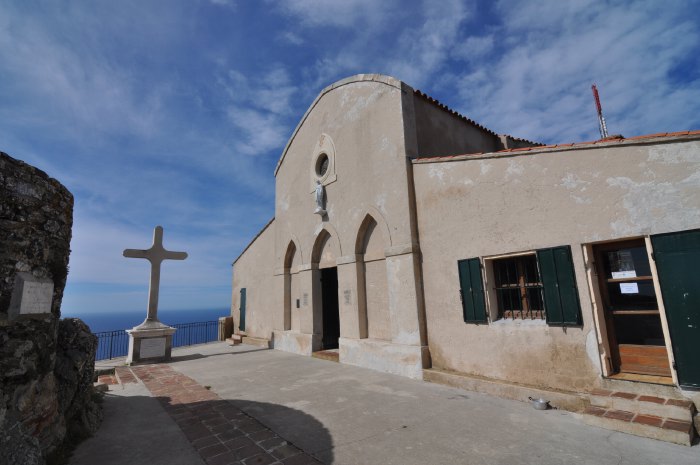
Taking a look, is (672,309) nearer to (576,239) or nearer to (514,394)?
(576,239)

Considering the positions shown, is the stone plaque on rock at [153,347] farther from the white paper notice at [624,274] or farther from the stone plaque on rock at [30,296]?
the white paper notice at [624,274]

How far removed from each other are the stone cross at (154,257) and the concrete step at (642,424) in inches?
449

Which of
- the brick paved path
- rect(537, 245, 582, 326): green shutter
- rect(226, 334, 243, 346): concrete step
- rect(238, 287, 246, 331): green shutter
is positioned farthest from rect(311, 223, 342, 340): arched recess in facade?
rect(537, 245, 582, 326): green shutter

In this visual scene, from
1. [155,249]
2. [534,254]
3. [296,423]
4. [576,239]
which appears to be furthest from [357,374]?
[155,249]

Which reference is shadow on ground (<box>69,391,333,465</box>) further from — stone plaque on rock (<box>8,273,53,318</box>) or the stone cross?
the stone cross

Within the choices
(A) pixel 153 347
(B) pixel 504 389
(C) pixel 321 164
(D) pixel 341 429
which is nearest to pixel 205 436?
(D) pixel 341 429

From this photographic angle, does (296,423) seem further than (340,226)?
No

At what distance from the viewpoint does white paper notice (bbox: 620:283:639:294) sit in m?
5.26

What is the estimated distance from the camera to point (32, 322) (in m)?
3.54

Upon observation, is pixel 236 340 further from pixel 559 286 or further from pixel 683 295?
pixel 683 295

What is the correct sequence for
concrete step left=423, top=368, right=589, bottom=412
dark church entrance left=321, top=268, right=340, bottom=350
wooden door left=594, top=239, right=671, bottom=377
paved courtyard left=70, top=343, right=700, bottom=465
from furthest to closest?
1. dark church entrance left=321, top=268, right=340, bottom=350
2. concrete step left=423, top=368, right=589, bottom=412
3. wooden door left=594, top=239, right=671, bottom=377
4. paved courtyard left=70, top=343, right=700, bottom=465

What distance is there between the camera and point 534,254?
19.7ft

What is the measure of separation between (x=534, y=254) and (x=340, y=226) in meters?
5.56

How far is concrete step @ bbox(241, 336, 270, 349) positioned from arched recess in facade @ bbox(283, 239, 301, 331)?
52.9 inches
